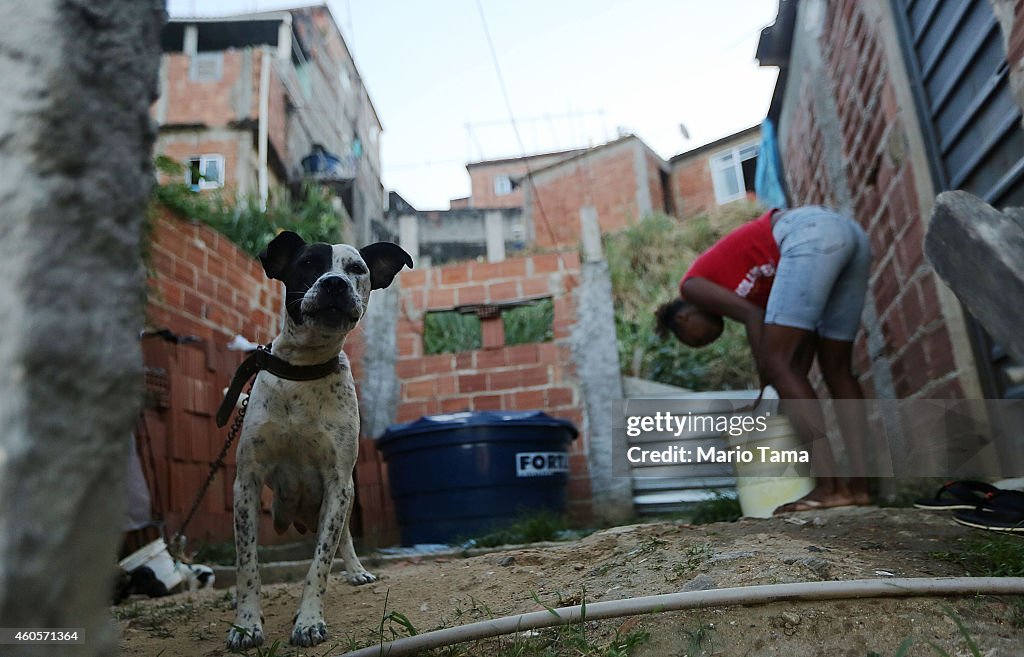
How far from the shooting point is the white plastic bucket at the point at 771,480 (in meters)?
3.23

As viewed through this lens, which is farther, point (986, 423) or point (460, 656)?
point (986, 423)

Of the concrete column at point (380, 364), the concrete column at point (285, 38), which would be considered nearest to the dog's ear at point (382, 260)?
the concrete column at point (380, 364)

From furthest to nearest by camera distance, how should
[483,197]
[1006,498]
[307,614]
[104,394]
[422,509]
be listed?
[483,197], [422,509], [1006,498], [307,614], [104,394]

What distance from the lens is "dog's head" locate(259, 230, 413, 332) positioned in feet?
7.04

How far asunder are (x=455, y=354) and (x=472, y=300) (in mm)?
437

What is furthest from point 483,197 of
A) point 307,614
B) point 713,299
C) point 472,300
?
point 307,614

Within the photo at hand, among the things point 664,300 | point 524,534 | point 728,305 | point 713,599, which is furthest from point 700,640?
point 664,300

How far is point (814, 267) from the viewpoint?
319 centimetres

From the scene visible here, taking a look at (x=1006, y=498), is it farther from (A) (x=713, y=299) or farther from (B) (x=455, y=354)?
(B) (x=455, y=354)

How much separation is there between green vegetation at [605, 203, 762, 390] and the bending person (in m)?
1.57

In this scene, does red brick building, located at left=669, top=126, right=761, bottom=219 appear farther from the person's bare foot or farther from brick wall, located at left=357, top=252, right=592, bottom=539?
the person's bare foot

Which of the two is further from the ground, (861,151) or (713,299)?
(861,151)

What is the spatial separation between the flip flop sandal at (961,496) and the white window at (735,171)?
17451 millimetres

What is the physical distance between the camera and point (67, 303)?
0.72 m
